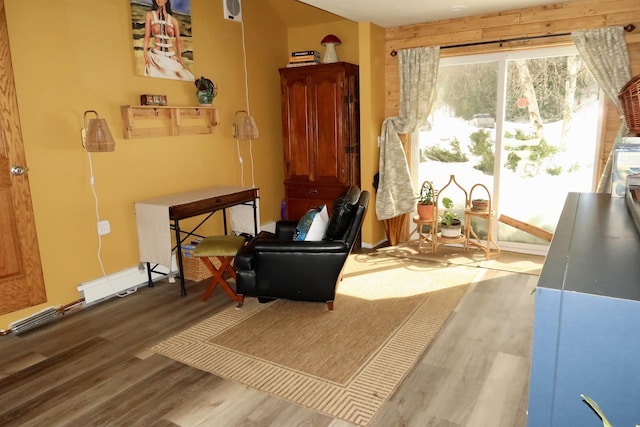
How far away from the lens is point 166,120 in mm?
4309

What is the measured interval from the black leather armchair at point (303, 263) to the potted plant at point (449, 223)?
159cm

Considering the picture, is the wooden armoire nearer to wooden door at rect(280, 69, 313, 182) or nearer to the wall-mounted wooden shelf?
wooden door at rect(280, 69, 313, 182)

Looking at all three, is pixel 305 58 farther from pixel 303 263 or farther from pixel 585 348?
pixel 585 348

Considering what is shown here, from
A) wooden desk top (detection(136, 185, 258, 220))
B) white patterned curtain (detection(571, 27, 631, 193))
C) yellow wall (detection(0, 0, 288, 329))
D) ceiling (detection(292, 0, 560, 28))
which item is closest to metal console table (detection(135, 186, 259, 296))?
wooden desk top (detection(136, 185, 258, 220))

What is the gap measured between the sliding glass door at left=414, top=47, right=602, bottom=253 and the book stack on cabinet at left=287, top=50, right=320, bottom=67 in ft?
4.48

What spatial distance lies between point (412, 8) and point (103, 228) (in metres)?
3.37

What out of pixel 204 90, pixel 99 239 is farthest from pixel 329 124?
pixel 99 239

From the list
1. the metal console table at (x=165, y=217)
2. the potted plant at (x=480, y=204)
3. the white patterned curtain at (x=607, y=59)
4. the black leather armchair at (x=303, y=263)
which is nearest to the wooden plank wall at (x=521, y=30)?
the white patterned curtain at (x=607, y=59)

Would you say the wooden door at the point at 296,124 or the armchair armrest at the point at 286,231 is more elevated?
the wooden door at the point at 296,124

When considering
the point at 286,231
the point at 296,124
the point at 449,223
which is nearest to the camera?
the point at 286,231

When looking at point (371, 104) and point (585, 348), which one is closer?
point (585, 348)

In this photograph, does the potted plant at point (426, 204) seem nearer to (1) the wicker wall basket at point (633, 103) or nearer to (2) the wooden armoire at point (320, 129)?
(2) the wooden armoire at point (320, 129)

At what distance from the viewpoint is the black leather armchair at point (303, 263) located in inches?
134

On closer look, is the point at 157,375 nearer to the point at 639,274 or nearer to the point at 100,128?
the point at 100,128
